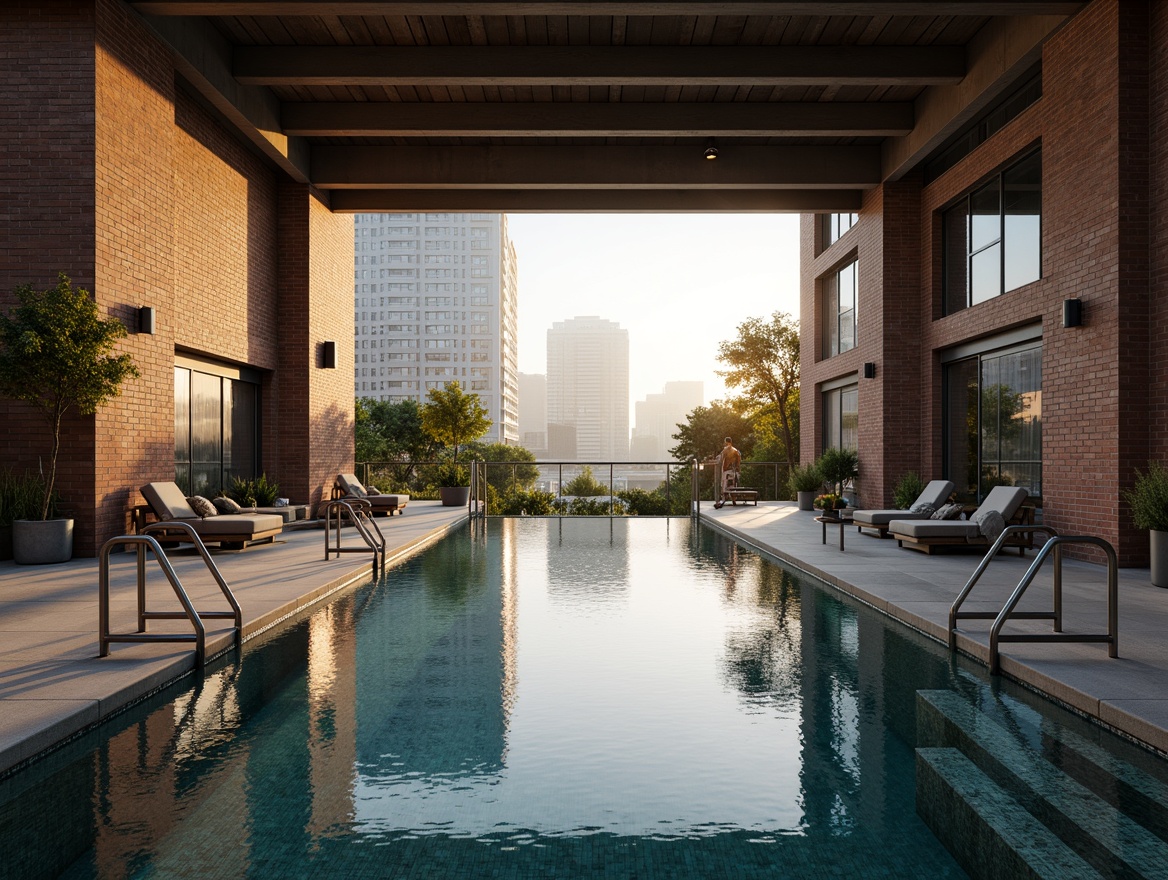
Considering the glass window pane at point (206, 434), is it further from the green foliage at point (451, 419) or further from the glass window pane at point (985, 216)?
the glass window pane at point (985, 216)

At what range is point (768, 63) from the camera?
10.2m

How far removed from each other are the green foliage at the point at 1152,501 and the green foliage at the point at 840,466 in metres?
8.02

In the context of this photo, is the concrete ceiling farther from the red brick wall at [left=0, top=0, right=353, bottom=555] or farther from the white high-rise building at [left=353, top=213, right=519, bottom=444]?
the white high-rise building at [left=353, top=213, right=519, bottom=444]

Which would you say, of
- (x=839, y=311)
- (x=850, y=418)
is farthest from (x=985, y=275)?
(x=839, y=311)

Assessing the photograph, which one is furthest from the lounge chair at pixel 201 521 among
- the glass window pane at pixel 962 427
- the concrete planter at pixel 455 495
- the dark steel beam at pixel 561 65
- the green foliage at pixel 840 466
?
the green foliage at pixel 840 466

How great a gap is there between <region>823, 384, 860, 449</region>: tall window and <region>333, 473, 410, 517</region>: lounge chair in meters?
9.22

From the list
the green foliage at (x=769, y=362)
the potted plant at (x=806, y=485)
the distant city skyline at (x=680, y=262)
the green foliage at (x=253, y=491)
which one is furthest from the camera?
the green foliage at (x=769, y=362)

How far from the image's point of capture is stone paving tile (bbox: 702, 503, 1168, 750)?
378cm

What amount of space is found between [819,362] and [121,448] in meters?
14.7

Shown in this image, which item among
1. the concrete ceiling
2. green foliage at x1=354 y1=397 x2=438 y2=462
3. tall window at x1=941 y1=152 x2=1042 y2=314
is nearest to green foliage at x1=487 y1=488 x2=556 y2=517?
the concrete ceiling

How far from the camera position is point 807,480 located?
1770cm

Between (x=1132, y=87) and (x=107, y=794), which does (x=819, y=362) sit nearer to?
(x=1132, y=87)

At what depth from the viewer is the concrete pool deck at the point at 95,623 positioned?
3574 millimetres

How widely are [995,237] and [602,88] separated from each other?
238 inches
